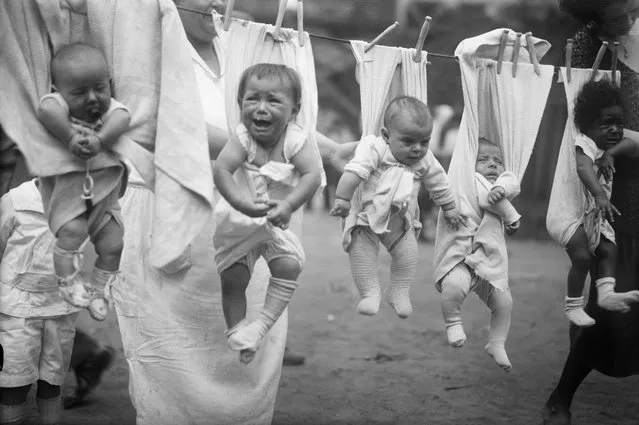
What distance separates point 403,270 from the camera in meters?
3.47

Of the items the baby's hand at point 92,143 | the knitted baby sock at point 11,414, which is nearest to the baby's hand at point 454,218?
the baby's hand at point 92,143

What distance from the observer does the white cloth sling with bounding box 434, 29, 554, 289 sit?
3.54 meters

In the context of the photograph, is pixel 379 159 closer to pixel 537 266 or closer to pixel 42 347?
pixel 42 347

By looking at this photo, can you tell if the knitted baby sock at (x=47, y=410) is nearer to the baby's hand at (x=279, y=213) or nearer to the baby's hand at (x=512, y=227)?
the baby's hand at (x=279, y=213)

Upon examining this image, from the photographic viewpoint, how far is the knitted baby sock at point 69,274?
2.71 m

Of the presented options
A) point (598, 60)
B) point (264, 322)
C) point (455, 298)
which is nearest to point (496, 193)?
point (455, 298)

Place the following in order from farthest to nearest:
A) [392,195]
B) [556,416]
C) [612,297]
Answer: [556,416], [612,297], [392,195]

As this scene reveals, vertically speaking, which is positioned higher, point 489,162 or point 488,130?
point 488,130

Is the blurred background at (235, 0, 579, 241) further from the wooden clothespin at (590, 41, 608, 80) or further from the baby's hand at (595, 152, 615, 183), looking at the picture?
the baby's hand at (595, 152, 615, 183)

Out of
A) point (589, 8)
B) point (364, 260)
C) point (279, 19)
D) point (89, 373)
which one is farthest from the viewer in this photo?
point (89, 373)

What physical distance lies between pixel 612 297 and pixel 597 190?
430mm

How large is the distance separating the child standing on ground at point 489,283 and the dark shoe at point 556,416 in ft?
2.86

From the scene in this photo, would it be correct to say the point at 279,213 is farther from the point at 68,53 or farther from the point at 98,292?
the point at 68,53

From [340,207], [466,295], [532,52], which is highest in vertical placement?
[532,52]
